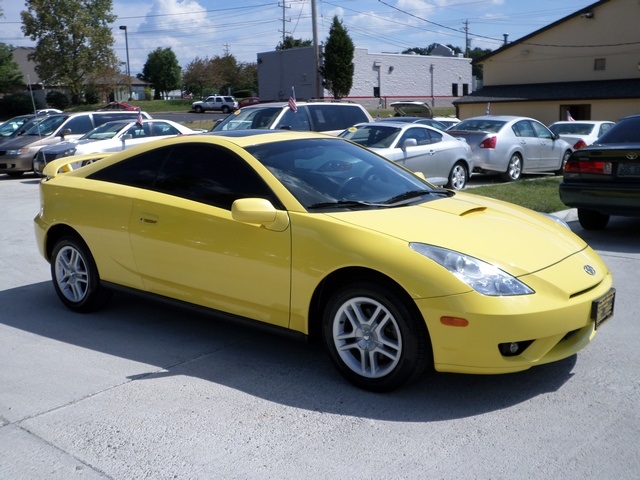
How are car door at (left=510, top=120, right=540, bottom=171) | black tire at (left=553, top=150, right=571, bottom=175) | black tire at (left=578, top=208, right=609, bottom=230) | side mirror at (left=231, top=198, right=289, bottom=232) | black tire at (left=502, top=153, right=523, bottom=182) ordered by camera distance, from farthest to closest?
black tire at (left=553, top=150, right=571, bottom=175)
car door at (left=510, top=120, right=540, bottom=171)
black tire at (left=502, top=153, right=523, bottom=182)
black tire at (left=578, top=208, right=609, bottom=230)
side mirror at (left=231, top=198, right=289, bottom=232)

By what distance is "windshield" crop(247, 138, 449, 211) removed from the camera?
4.85 metres

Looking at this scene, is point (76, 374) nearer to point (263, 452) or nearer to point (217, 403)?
point (217, 403)

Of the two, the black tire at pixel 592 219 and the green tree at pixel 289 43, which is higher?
the green tree at pixel 289 43

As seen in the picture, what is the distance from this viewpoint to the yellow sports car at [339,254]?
13.4ft

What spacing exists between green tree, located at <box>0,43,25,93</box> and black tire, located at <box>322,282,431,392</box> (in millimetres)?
71316

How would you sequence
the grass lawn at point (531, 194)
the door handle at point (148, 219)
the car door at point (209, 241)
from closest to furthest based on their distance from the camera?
the car door at point (209, 241) → the door handle at point (148, 219) → the grass lawn at point (531, 194)

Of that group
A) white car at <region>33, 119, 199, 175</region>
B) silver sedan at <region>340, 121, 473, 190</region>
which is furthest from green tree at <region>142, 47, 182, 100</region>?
silver sedan at <region>340, 121, 473, 190</region>

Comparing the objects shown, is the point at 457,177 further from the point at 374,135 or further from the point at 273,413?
the point at 273,413

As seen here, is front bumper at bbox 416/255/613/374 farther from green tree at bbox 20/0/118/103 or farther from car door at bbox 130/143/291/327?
green tree at bbox 20/0/118/103

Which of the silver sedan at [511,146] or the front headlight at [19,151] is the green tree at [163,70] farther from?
the silver sedan at [511,146]

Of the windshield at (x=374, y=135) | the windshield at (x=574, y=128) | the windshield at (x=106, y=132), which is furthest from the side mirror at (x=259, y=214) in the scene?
the windshield at (x=574, y=128)

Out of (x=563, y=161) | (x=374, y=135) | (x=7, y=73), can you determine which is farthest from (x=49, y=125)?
(x=7, y=73)

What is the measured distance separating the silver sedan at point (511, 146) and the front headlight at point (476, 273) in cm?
1186

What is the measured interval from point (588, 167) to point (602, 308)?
481 cm
